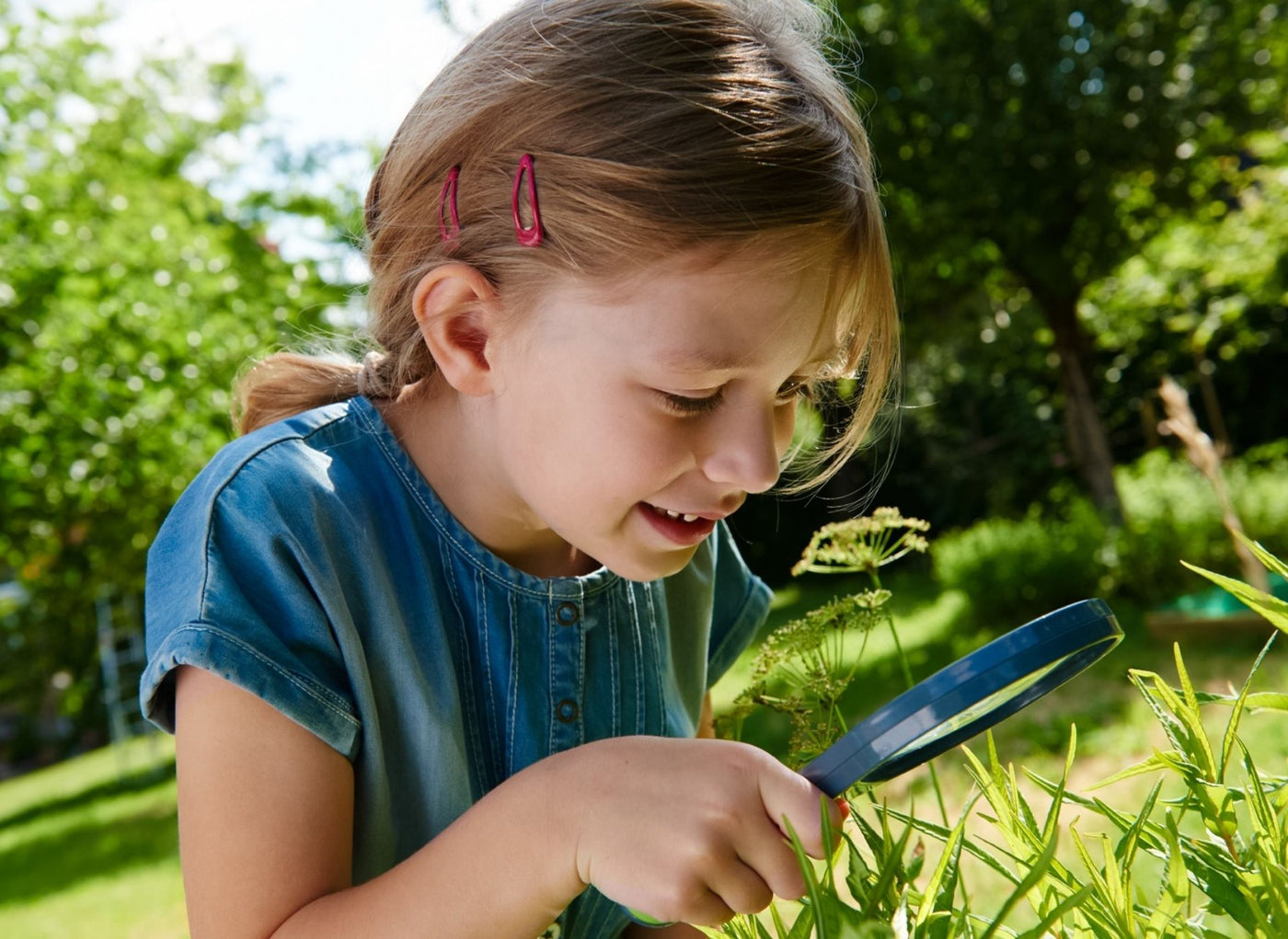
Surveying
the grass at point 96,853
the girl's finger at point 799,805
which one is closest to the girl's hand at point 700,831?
the girl's finger at point 799,805

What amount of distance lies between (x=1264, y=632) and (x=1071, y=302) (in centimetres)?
341

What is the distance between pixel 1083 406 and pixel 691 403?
8684 millimetres

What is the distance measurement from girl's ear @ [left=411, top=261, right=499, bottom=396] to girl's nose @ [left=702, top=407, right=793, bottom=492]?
11.7 inches

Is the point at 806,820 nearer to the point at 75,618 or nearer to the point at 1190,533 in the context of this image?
the point at 1190,533

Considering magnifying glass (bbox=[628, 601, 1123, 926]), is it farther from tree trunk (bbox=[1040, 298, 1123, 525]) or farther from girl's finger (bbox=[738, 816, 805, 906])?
tree trunk (bbox=[1040, 298, 1123, 525])

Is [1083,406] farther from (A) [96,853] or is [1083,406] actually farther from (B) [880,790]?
(A) [96,853]

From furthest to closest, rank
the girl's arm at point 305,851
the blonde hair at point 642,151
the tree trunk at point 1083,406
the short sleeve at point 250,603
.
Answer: the tree trunk at point 1083,406
the blonde hair at point 642,151
the short sleeve at point 250,603
the girl's arm at point 305,851

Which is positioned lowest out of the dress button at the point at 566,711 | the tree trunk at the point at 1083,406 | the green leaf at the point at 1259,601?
the tree trunk at the point at 1083,406

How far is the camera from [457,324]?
1.23 m

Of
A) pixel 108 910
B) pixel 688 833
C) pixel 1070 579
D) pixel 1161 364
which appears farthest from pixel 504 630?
pixel 1161 364

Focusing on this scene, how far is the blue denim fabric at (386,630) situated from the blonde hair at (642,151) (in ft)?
0.85

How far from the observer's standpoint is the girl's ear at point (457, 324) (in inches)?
47.7

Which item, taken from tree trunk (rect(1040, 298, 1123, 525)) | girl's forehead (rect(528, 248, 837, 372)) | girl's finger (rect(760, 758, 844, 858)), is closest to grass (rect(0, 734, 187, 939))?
girl's forehead (rect(528, 248, 837, 372))

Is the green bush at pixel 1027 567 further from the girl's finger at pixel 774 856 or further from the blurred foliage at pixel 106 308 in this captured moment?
the girl's finger at pixel 774 856
